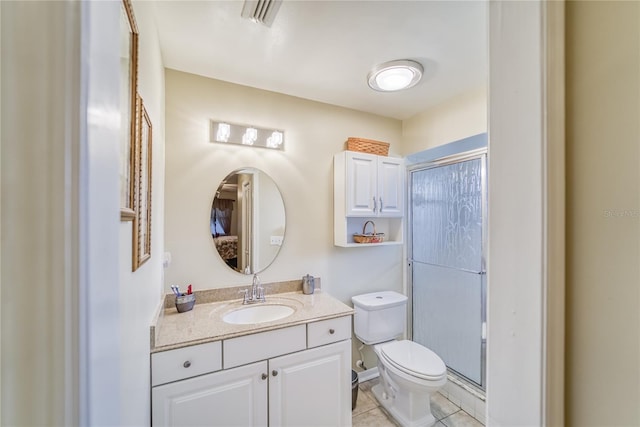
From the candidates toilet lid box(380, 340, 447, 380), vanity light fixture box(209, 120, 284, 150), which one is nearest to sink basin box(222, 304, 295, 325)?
toilet lid box(380, 340, 447, 380)

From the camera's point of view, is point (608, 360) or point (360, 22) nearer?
point (608, 360)

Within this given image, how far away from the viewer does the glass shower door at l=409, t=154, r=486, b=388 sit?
6.89 feet

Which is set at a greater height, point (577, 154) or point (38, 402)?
point (577, 154)

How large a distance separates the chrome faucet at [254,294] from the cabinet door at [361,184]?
2.90 feet

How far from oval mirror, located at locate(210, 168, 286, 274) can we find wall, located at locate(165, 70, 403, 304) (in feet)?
0.18

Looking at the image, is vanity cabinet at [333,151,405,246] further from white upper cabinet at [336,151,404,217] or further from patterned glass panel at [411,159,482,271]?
patterned glass panel at [411,159,482,271]

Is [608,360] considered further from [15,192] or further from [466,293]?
[466,293]

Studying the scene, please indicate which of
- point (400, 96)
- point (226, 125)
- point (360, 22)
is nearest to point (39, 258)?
point (360, 22)

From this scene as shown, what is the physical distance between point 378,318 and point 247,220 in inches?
52.3

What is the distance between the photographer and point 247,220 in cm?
202

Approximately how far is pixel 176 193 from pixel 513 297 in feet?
6.16

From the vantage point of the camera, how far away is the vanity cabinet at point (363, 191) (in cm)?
218

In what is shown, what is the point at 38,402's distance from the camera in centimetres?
25

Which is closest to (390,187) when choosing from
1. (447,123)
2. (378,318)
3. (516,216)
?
(447,123)
